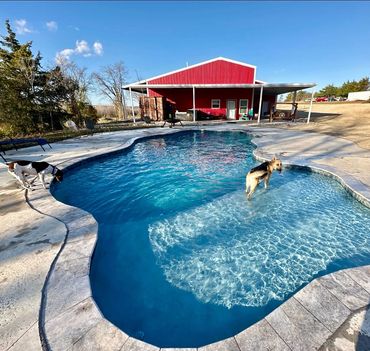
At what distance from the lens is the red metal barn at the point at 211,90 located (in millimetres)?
19094

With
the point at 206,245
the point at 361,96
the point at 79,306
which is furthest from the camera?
the point at 361,96

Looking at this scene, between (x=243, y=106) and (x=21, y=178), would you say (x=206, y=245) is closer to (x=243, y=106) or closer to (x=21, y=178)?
(x=21, y=178)

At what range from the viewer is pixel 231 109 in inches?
835

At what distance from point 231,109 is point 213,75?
405cm

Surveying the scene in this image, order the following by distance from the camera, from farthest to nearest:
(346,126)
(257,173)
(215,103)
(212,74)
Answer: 1. (215,103)
2. (212,74)
3. (346,126)
4. (257,173)

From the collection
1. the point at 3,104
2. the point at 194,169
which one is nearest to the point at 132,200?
the point at 194,169

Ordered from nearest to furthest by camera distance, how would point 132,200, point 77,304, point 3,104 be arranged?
point 77,304 → point 132,200 → point 3,104

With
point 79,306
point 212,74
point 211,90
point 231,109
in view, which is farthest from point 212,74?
point 79,306

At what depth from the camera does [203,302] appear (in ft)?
8.66

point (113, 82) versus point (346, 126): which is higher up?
point (113, 82)

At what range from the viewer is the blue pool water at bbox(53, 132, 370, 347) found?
2.52 metres

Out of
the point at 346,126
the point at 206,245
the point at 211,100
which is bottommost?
the point at 206,245

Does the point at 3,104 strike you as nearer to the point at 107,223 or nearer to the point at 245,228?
→ the point at 107,223

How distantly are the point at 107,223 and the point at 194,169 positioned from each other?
417cm
